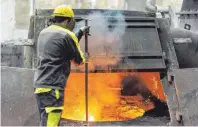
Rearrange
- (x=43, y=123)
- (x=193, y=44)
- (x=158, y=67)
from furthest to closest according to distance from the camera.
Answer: (x=193, y=44) < (x=158, y=67) < (x=43, y=123)

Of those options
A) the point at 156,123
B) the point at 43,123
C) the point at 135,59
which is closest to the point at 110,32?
the point at 135,59

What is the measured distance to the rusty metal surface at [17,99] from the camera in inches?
169

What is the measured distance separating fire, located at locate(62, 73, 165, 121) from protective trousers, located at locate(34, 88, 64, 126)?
1000 millimetres

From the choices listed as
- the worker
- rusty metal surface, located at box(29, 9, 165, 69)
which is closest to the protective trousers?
the worker

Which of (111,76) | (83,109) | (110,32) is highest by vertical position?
(110,32)

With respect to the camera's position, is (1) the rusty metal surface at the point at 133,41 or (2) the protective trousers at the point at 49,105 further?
(1) the rusty metal surface at the point at 133,41

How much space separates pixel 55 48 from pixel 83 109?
1.39 m

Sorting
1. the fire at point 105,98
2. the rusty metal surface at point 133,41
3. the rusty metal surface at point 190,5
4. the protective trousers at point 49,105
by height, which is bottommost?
the fire at point 105,98

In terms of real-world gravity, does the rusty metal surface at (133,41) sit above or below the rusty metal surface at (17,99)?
above

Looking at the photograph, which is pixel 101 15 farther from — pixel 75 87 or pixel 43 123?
pixel 43 123

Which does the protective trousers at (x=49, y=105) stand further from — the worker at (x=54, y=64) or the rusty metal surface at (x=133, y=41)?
the rusty metal surface at (x=133, y=41)

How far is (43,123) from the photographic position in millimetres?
3734

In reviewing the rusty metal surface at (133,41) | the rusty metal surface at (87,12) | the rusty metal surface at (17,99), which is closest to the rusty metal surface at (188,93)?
the rusty metal surface at (133,41)

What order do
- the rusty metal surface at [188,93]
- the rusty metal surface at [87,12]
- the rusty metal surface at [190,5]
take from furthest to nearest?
the rusty metal surface at [190,5] < the rusty metal surface at [87,12] < the rusty metal surface at [188,93]
